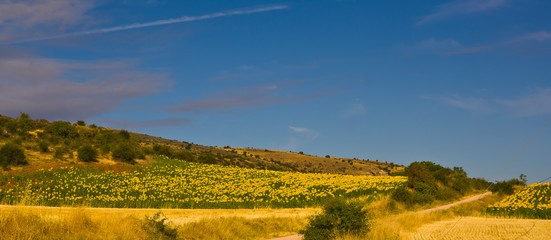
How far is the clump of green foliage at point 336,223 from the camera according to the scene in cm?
1988

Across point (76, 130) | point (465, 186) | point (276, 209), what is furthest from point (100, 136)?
point (465, 186)

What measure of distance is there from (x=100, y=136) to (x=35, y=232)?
1926 inches

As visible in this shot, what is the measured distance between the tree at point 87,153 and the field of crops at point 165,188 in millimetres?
2875

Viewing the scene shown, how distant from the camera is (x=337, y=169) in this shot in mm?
125500

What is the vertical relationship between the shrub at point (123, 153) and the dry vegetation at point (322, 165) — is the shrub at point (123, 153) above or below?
below

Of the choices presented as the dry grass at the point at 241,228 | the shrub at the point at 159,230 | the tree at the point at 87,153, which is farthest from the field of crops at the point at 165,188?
the shrub at the point at 159,230

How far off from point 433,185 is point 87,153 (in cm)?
3888

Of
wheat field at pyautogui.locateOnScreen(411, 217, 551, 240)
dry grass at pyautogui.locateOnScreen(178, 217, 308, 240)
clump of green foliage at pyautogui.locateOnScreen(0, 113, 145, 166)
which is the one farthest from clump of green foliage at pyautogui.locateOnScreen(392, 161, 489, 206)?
clump of green foliage at pyautogui.locateOnScreen(0, 113, 145, 166)

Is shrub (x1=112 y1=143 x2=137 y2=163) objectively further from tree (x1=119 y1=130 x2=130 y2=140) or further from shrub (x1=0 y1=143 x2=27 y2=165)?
shrub (x1=0 y1=143 x2=27 y2=165)

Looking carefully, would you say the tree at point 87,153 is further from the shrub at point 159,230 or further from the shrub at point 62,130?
the shrub at point 159,230

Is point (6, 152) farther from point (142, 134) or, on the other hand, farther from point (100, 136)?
point (142, 134)

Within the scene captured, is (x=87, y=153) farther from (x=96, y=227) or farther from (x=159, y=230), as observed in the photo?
(x=96, y=227)

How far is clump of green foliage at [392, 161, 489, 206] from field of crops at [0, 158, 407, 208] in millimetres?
1880

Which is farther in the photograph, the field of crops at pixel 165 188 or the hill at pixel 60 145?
the hill at pixel 60 145
